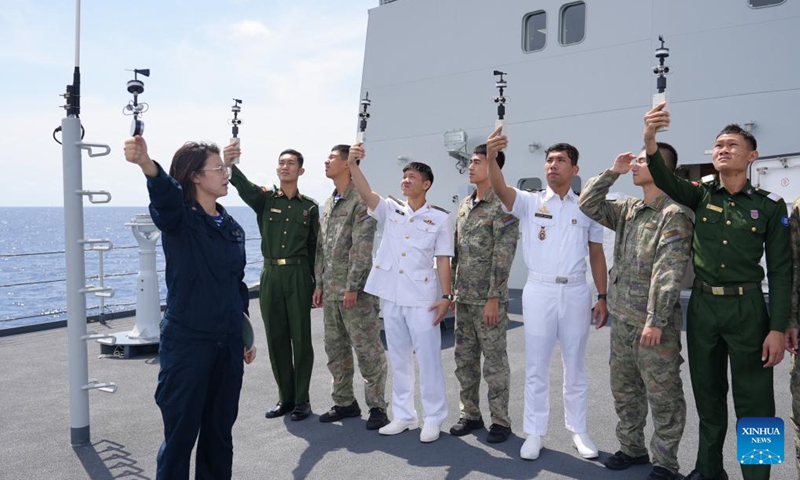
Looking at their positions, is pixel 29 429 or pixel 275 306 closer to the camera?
pixel 29 429

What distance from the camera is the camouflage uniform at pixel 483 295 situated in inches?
150

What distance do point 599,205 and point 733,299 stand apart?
2.72ft

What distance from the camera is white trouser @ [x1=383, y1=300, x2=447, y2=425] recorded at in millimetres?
3875

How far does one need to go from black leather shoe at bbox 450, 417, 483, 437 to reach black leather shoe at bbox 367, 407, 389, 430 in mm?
465

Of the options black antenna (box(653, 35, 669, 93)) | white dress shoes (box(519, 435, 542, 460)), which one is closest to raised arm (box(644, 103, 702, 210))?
black antenna (box(653, 35, 669, 93))

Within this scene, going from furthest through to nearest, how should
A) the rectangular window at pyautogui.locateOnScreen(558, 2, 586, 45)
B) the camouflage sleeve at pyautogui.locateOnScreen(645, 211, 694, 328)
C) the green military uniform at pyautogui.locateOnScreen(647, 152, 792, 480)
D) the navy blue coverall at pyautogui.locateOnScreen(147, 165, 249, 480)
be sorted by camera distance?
1. the rectangular window at pyautogui.locateOnScreen(558, 2, 586, 45)
2. the camouflage sleeve at pyautogui.locateOnScreen(645, 211, 694, 328)
3. the green military uniform at pyautogui.locateOnScreen(647, 152, 792, 480)
4. the navy blue coverall at pyautogui.locateOnScreen(147, 165, 249, 480)

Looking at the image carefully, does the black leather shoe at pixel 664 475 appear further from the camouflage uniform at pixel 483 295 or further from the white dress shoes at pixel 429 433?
the white dress shoes at pixel 429 433

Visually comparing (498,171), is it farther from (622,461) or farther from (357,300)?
(622,461)

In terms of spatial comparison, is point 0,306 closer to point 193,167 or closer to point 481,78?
point 481,78

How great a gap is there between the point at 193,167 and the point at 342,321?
1.97 m

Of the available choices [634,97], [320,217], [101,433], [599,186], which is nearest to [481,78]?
[634,97]

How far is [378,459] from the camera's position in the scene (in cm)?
352

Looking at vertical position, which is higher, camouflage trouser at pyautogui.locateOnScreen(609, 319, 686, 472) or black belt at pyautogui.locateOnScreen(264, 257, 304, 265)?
black belt at pyautogui.locateOnScreen(264, 257, 304, 265)

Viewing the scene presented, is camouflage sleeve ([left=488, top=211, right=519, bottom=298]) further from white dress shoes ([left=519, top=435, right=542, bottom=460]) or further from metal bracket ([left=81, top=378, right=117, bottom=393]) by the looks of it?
metal bracket ([left=81, top=378, right=117, bottom=393])
